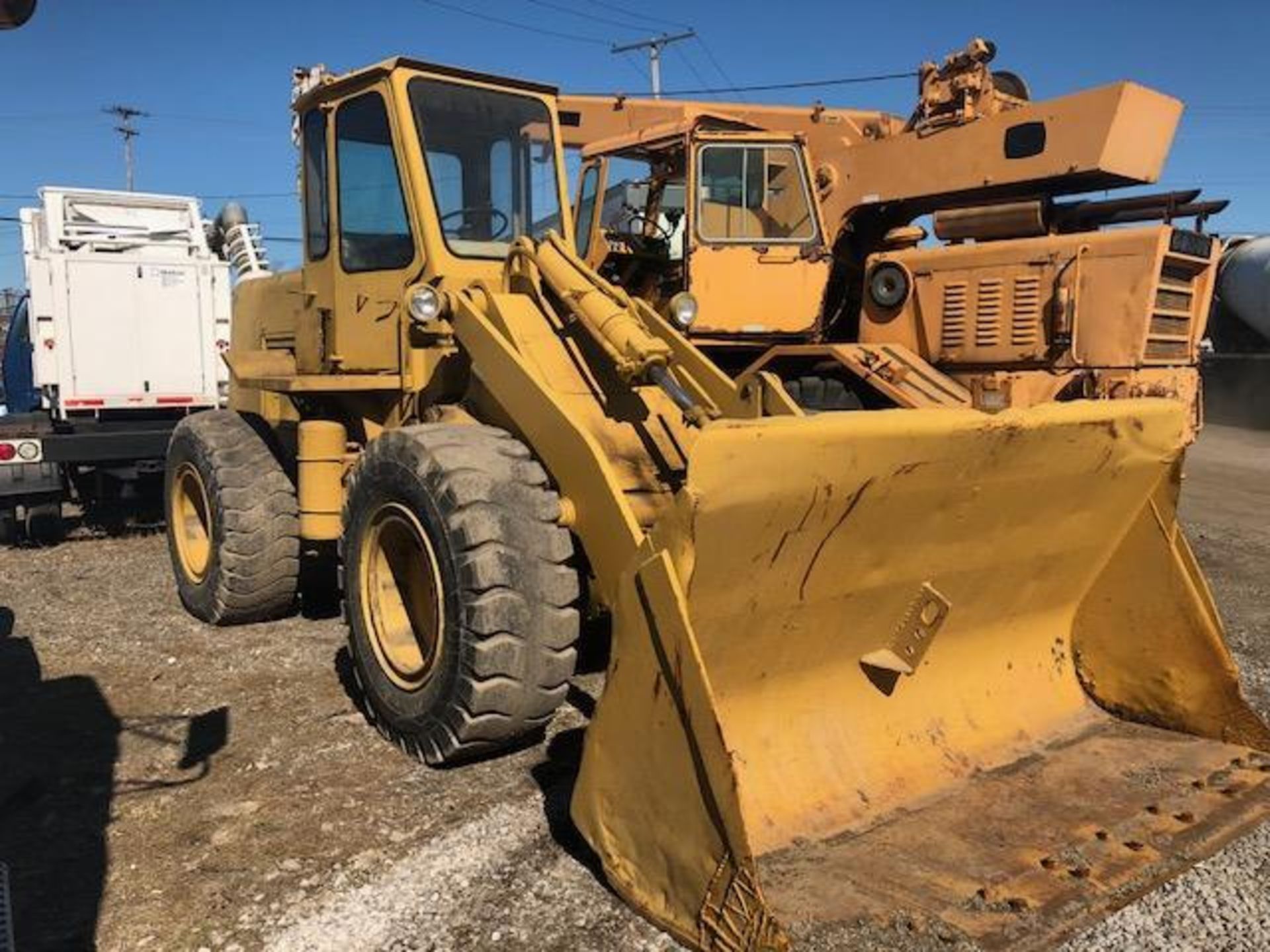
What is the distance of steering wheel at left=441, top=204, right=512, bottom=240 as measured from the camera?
5238mm

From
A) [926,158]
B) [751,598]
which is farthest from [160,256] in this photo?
[751,598]

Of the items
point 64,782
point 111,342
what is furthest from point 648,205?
point 64,782

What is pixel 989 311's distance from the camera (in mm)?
7965

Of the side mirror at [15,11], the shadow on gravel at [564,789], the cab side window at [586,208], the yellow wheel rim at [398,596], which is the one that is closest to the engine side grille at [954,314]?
the cab side window at [586,208]

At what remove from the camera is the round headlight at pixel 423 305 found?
471 centimetres

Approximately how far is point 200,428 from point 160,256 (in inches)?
179

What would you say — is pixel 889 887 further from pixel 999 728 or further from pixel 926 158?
pixel 926 158

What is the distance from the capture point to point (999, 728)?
4270 millimetres

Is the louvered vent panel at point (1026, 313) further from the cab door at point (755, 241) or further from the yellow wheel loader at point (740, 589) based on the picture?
the yellow wheel loader at point (740, 589)

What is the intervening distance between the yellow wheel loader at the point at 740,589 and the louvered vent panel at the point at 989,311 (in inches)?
139

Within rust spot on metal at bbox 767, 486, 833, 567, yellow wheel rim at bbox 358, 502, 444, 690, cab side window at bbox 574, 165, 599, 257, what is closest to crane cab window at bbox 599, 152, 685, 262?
cab side window at bbox 574, 165, 599, 257

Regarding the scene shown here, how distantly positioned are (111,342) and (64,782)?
268 inches

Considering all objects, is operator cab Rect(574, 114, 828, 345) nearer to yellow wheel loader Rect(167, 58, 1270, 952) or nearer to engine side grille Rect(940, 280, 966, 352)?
engine side grille Rect(940, 280, 966, 352)

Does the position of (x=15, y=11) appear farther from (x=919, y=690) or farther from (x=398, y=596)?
(x=919, y=690)
